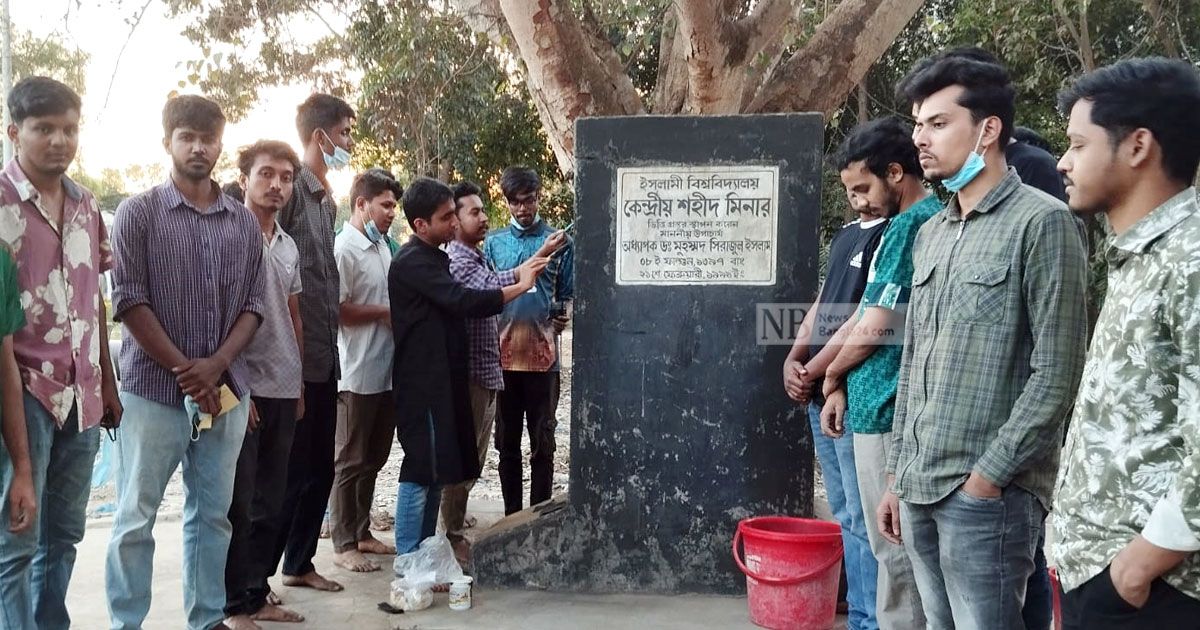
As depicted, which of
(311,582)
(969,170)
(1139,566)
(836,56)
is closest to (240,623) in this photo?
(311,582)

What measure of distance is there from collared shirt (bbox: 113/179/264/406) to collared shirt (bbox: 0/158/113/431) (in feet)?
0.39

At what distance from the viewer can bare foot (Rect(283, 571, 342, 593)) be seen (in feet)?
14.4

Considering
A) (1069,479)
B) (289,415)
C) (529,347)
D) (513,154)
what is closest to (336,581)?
(289,415)

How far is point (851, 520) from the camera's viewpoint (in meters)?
3.56

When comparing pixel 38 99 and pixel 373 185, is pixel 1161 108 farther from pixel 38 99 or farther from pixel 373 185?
pixel 373 185

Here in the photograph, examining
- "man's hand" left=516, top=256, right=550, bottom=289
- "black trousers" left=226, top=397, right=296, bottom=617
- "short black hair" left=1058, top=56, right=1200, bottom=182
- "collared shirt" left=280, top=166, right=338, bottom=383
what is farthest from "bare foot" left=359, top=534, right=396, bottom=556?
"short black hair" left=1058, top=56, right=1200, bottom=182

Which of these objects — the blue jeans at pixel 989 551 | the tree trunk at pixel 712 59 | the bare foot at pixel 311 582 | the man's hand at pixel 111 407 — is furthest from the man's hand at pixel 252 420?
the tree trunk at pixel 712 59

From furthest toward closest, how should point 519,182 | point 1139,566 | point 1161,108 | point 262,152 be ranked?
point 519,182 < point 262,152 < point 1161,108 < point 1139,566

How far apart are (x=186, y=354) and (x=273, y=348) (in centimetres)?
43

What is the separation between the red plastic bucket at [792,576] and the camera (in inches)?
150

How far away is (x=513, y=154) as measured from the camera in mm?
14773

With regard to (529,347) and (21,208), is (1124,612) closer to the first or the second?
(21,208)

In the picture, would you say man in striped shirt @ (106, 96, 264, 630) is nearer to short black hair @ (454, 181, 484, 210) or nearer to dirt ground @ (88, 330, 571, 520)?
short black hair @ (454, 181, 484, 210)

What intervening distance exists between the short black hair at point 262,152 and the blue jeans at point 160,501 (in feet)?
3.34
